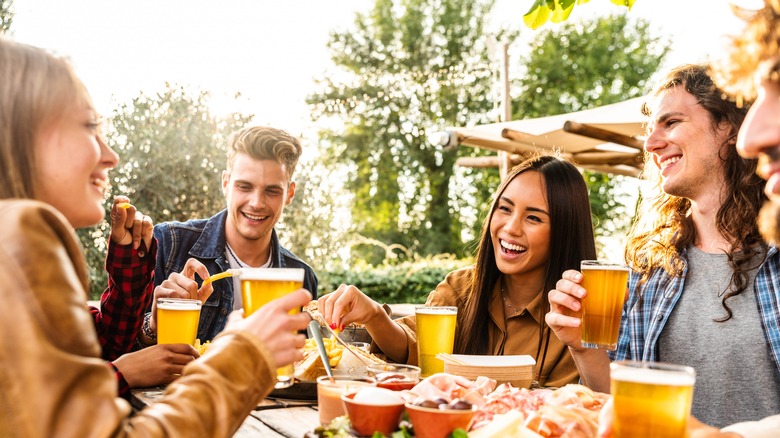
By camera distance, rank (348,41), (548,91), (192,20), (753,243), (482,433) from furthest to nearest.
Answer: (348,41), (548,91), (192,20), (753,243), (482,433)

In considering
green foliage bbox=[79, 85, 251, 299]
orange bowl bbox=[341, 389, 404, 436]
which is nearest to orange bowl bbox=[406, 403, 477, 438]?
orange bowl bbox=[341, 389, 404, 436]

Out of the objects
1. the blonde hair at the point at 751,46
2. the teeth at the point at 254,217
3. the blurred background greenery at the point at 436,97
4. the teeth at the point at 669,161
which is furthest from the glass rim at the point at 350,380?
the blurred background greenery at the point at 436,97

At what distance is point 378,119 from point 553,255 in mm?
22066

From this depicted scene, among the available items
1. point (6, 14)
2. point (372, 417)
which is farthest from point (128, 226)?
point (6, 14)

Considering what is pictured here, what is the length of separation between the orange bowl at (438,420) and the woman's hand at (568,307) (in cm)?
100

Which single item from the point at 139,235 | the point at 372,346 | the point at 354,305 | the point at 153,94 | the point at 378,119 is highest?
the point at 378,119

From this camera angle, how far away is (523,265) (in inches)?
143

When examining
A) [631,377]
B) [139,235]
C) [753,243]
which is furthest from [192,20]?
[631,377]

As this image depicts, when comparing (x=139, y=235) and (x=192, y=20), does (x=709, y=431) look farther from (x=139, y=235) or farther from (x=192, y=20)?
(x=192, y=20)

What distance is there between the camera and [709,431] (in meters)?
1.64

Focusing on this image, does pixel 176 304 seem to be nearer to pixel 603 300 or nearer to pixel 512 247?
pixel 603 300

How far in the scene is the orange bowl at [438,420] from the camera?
1702 millimetres

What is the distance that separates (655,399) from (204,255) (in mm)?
3626

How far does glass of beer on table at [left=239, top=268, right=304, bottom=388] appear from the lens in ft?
6.57
